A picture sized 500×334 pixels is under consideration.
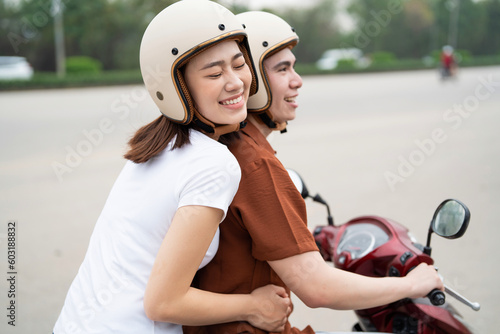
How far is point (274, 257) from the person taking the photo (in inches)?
60.2

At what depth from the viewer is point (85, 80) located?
24547 millimetres

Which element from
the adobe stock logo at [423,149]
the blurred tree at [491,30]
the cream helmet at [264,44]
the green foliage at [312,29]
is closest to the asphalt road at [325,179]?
Result: the adobe stock logo at [423,149]

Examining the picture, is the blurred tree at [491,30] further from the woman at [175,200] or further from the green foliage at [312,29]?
the woman at [175,200]

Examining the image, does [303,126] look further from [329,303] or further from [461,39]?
[461,39]

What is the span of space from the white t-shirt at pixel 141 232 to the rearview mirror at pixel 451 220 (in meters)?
0.83

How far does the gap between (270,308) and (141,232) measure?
1.47 ft

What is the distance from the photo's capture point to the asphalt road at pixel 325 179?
4.08 metres

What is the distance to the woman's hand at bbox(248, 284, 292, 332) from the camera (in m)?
1.60

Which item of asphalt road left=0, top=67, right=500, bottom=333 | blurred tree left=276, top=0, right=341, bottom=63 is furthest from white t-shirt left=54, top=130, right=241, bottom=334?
blurred tree left=276, top=0, right=341, bottom=63

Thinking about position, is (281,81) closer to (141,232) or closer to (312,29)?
(141,232)

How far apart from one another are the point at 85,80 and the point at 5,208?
784 inches

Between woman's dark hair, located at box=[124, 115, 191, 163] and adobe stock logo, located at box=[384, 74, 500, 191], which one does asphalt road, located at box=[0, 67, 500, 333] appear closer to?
adobe stock logo, located at box=[384, 74, 500, 191]

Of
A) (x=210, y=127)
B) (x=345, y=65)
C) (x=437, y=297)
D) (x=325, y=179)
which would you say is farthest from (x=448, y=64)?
(x=210, y=127)

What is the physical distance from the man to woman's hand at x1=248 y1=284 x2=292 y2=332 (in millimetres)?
31
